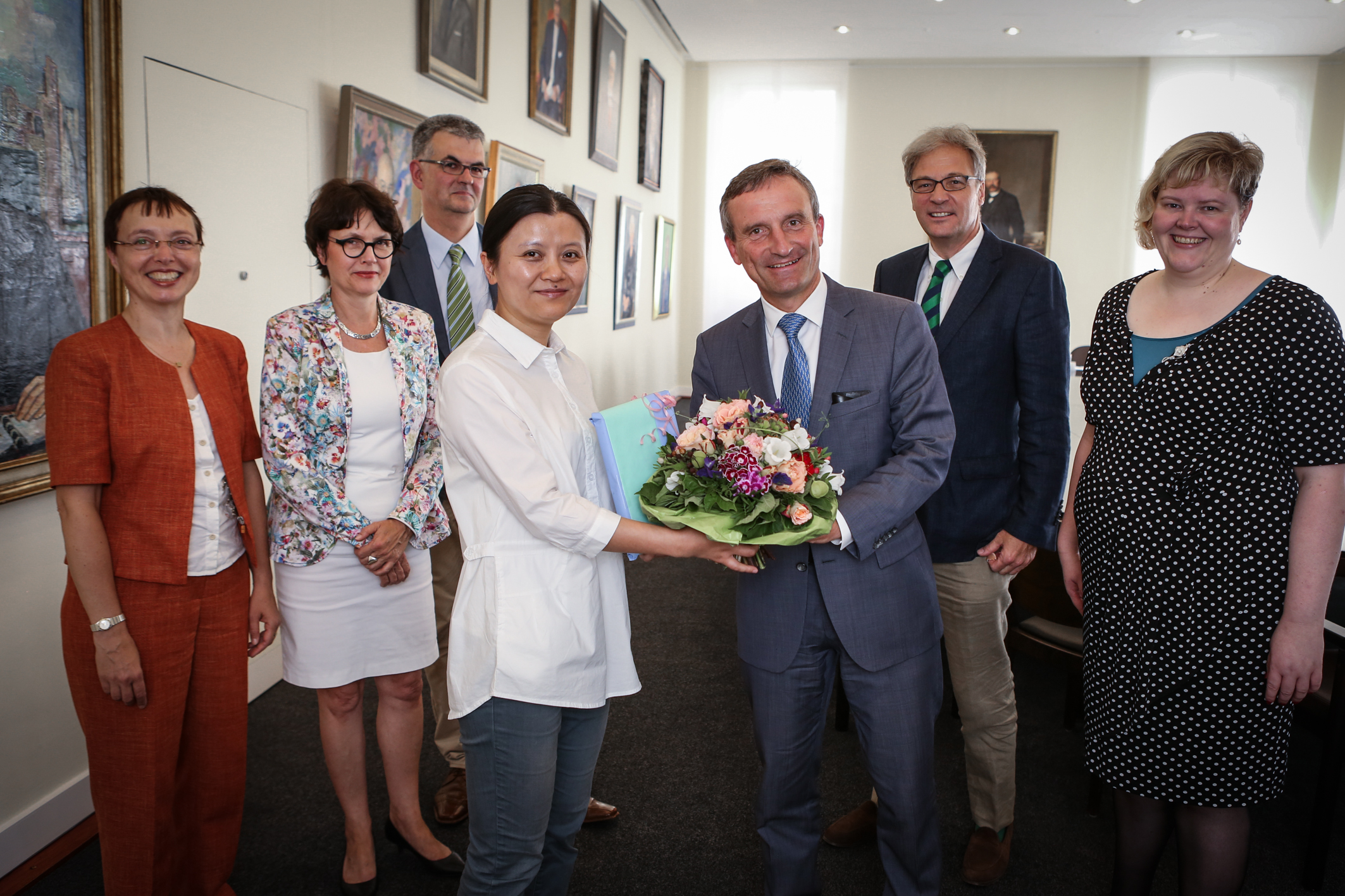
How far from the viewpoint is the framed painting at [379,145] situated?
11.9ft

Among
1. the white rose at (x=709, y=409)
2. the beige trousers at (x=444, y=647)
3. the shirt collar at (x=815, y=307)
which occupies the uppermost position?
the shirt collar at (x=815, y=307)

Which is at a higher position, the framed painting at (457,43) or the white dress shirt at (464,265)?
the framed painting at (457,43)

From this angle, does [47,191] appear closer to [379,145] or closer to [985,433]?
[379,145]

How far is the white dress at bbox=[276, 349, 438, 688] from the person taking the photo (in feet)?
7.64

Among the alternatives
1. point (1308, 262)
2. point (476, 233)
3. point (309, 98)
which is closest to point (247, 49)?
point (309, 98)

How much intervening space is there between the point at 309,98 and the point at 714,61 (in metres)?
7.17

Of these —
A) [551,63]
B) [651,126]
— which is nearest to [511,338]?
[551,63]

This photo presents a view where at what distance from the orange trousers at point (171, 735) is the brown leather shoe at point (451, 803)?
2.20 feet

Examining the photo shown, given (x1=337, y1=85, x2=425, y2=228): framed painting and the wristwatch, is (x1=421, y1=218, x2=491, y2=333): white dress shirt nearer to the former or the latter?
(x1=337, y1=85, x2=425, y2=228): framed painting

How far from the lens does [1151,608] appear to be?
1937 mm

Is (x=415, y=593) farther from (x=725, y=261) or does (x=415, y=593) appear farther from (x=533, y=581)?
(x=725, y=261)

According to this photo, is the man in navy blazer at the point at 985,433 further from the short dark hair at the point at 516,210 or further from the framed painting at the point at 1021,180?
the framed painting at the point at 1021,180

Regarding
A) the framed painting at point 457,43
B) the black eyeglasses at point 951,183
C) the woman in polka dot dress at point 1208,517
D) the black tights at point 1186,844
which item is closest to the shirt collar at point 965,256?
the black eyeglasses at point 951,183

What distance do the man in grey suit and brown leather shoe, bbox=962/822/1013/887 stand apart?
22.7 inches
